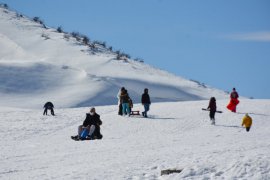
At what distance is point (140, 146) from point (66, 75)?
37.1m

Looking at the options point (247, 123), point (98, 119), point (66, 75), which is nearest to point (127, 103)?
point (247, 123)

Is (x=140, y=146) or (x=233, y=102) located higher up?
(x=233, y=102)

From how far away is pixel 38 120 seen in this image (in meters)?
25.8

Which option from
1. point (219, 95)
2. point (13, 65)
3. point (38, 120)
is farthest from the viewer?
point (219, 95)

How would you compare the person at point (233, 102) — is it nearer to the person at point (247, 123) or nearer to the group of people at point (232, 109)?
the group of people at point (232, 109)

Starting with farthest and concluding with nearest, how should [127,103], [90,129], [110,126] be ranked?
1. [127,103]
2. [110,126]
3. [90,129]

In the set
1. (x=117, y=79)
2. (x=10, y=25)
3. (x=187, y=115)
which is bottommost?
(x=187, y=115)

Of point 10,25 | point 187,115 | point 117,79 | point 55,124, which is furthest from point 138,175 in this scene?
point 10,25

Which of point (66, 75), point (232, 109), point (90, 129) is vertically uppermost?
point (66, 75)

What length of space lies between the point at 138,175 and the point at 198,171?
1.10 m

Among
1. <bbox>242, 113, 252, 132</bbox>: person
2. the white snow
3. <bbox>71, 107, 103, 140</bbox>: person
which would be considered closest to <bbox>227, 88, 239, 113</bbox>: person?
the white snow

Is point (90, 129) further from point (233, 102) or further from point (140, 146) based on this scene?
point (233, 102)

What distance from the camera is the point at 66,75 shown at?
173 ft

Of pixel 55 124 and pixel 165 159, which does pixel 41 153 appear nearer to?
pixel 165 159
